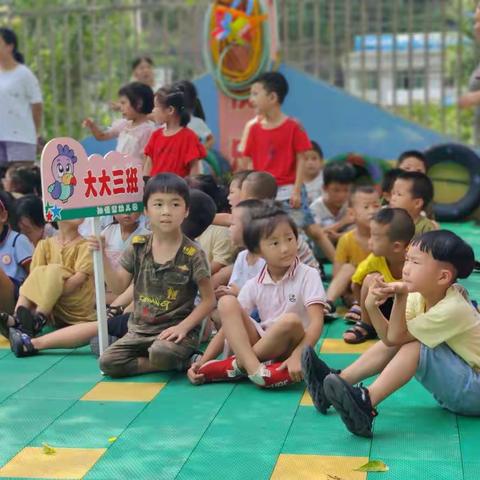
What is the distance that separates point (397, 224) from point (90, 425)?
192 centimetres

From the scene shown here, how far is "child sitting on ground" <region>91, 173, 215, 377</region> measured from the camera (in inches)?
190

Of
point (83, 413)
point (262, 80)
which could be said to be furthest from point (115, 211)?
point (262, 80)

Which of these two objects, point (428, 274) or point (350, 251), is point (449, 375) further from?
point (350, 251)

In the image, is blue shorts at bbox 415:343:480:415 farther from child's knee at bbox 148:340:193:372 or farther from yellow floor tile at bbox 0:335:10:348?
yellow floor tile at bbox 0:335:10:348

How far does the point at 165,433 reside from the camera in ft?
13.2

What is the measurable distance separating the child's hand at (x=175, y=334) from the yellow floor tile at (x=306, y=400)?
2.18 ft

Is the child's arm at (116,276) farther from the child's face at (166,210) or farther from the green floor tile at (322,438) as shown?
the green floor tile at (322,438)

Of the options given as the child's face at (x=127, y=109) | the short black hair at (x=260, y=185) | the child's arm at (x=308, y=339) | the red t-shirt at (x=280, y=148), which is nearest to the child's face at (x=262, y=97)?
the red t-shirt at (x=280, y=148)

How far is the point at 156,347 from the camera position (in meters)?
4.77

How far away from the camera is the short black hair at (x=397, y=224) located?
16.9ft

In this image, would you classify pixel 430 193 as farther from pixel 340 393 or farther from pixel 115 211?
pixel 340 393

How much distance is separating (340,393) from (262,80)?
3.88m

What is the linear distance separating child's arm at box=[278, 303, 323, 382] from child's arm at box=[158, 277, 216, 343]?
491mm

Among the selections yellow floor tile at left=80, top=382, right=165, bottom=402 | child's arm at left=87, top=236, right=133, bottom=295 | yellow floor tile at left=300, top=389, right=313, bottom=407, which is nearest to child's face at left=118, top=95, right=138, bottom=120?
child's arm at left=87, top=236, right=133, bottom=295
